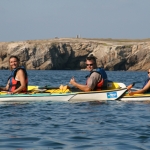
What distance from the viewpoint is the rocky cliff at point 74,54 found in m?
79.2

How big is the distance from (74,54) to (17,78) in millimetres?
66777

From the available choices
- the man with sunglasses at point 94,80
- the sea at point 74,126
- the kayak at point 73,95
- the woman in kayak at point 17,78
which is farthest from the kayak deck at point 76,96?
the sea at point 74,126

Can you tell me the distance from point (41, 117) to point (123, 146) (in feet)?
12.2

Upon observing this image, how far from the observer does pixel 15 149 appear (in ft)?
28.0

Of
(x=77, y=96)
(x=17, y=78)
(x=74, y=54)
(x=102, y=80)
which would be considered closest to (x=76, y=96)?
(x=77, y=96)

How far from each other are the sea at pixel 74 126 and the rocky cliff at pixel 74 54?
2527 inches

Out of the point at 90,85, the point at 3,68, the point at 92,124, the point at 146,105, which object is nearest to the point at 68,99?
the point at 90,85

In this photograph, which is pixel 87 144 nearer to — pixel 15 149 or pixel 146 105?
pixel 15 149

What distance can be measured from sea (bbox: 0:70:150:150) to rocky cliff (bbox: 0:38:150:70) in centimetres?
6417

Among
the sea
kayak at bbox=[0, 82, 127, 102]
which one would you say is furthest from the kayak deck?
the sea

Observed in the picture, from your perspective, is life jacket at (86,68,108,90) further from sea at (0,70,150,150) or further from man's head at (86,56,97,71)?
sea at (0,70,150,150)

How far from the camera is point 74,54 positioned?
81.8m

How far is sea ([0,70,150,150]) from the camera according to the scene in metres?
8.95

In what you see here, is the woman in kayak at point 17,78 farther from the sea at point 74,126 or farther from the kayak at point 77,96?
the sea at point 74,126
